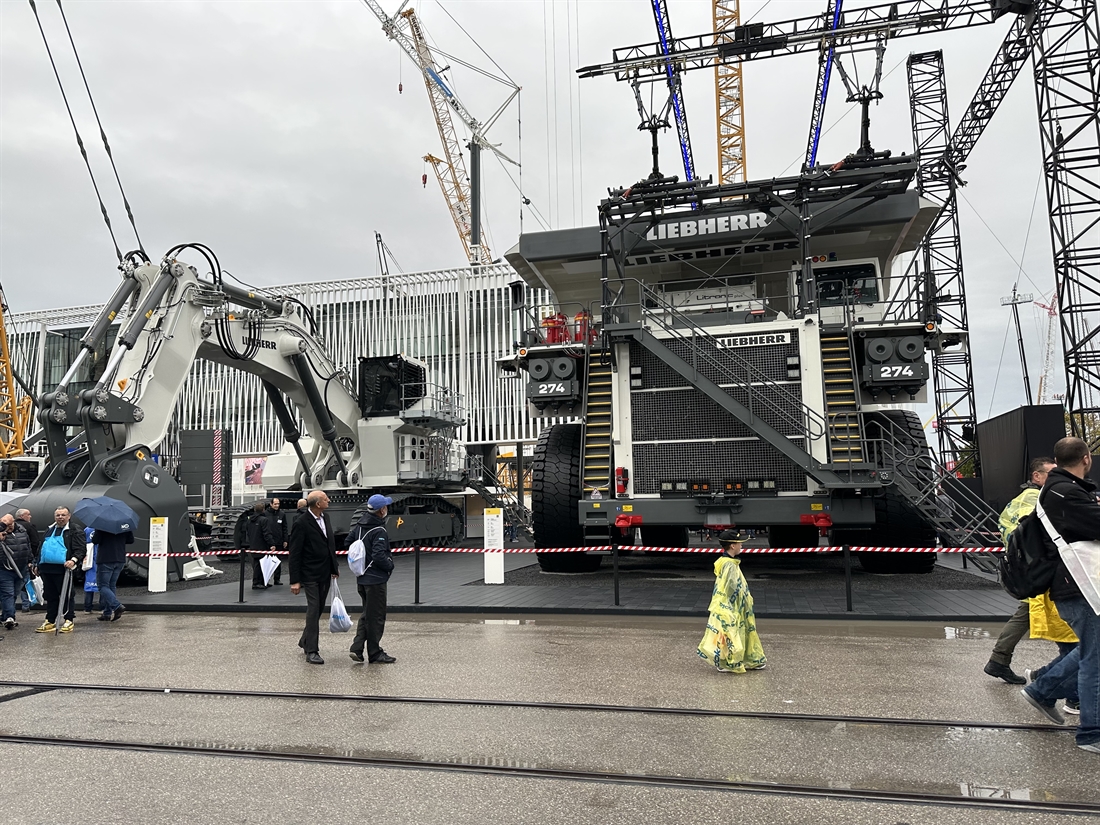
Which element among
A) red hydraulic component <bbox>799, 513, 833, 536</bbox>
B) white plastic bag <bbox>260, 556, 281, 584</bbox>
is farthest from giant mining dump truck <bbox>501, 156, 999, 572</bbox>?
white plastic bag <bbox>260, 556, 281, 584</bbox>

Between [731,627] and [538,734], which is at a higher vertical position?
[731,627]

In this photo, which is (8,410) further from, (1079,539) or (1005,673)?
(1079,539)

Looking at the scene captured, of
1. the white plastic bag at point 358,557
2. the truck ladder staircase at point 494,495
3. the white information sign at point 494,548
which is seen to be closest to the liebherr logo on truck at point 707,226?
the white information sign at point 494,548

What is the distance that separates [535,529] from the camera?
14.2 m

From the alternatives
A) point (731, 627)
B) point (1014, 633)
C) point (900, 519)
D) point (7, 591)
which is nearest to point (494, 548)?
point (900, 519)

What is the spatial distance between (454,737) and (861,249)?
12.5 meters

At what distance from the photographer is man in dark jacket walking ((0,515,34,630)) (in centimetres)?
1066

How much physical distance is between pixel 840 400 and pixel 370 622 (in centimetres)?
810

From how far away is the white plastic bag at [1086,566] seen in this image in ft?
14.9

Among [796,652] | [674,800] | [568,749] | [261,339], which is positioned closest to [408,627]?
[796,652]

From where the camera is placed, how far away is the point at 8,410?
1521 inches

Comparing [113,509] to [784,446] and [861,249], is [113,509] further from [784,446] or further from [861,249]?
[861,249]

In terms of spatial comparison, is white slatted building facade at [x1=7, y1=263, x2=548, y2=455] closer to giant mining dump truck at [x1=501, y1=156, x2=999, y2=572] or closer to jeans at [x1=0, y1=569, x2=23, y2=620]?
giant mining dump truck at [x1=501, y1=156, x2=999, y2=572]

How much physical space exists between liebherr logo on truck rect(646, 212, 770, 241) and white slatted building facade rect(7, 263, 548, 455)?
36045mm
